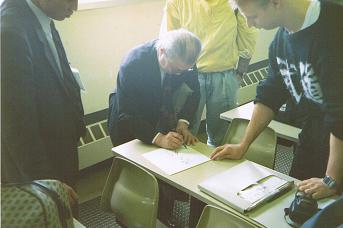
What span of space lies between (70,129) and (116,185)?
332 millimetres

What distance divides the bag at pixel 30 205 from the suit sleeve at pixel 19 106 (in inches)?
11.3

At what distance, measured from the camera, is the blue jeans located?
2.68m

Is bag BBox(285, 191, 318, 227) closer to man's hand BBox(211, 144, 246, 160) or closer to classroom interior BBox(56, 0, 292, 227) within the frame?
man's hand BBox(211, 144, 246, 160)

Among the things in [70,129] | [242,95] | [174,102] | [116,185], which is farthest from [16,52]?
[242,95]

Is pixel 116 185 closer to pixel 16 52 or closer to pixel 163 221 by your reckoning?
pixel 163 221

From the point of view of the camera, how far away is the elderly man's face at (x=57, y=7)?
1453mm

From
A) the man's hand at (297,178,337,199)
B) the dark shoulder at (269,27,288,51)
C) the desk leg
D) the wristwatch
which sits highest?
the dark shoulder at (269,27,288,51)

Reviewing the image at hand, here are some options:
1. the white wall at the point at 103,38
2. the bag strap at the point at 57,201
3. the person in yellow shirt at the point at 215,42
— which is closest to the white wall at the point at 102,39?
the white wall at the point at 103,38

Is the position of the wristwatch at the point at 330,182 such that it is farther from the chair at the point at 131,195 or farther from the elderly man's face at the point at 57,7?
the elderly man's face at the point at 57,7

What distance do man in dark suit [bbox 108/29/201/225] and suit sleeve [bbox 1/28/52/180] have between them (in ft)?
2.13

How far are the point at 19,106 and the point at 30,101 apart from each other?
0.16 feet

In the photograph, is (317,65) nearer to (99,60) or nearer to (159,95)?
(159,95)

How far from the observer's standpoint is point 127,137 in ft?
6.96

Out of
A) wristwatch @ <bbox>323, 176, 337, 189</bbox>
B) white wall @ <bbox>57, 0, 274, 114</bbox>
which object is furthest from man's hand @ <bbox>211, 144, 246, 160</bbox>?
white wall @ <bbox>57, 0, 274, 114</bbox>
